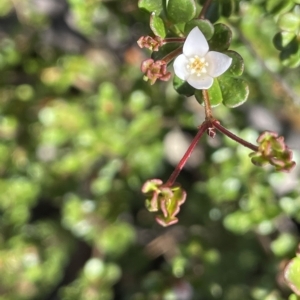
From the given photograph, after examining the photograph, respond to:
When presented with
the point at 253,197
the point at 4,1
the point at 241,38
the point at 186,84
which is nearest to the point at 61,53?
the point at 4,1

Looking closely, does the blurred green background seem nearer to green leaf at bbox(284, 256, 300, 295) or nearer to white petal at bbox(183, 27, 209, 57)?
green leaf at bbox(284, 256, 300, 295)

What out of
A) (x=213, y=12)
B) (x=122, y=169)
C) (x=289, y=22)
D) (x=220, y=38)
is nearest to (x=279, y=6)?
(x=289, y=22)

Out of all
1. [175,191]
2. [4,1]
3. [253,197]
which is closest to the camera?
[175,191]

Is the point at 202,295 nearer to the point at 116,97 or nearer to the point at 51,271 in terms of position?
the point at 51,271

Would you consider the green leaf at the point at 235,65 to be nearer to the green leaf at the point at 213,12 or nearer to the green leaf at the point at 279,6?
the green leaf at the point at 213,12

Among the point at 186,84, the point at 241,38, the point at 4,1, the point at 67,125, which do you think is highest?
the point at 186,84

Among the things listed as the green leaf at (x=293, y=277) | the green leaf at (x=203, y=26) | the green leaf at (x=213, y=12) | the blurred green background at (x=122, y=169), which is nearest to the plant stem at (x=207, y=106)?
the green leaf at (x=203, y=26)
